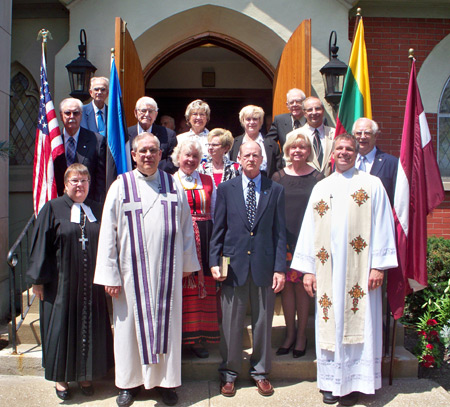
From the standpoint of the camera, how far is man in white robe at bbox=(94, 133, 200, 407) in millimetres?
3646

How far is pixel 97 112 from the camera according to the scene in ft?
16.4

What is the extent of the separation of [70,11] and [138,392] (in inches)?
194

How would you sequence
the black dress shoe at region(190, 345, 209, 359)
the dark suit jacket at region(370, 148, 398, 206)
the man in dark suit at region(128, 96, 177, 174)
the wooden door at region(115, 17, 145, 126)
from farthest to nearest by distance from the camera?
the wooden door at region(115, 17, 145, 126)
the man in dark suit at region(128, 96, 177, 174)
the dark suit jacket at region(370, 148, 398, 206)
the black dress shoe at region(190, 345, 209, 359)

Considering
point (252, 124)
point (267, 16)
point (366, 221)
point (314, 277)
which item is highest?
point (267, 16)

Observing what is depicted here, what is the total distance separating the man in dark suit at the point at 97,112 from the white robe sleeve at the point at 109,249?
1.54 metres

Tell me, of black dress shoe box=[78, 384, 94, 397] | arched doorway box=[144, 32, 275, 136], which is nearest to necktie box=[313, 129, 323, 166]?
black dress shoe box=[78, 384, 94, 397]

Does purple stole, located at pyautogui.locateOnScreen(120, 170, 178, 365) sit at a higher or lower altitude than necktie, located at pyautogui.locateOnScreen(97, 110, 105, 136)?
lower

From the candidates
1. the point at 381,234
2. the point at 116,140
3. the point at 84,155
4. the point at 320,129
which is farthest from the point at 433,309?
the point at 84,155

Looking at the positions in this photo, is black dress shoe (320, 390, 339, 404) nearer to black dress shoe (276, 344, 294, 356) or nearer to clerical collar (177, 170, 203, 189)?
black dress shoe (276, 344, 294, 356)

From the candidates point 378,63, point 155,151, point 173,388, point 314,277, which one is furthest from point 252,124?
point 378,63

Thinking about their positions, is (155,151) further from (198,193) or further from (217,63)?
(217,63)

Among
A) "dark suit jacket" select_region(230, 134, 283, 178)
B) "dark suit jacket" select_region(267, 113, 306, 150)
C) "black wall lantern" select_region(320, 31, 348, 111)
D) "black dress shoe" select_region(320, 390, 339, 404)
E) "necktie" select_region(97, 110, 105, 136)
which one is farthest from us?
"black wall lantern" select_region(320, 31, 348, 111)

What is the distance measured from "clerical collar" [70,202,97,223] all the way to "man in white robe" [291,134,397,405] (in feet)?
5.83

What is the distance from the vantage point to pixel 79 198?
12.6 feet
